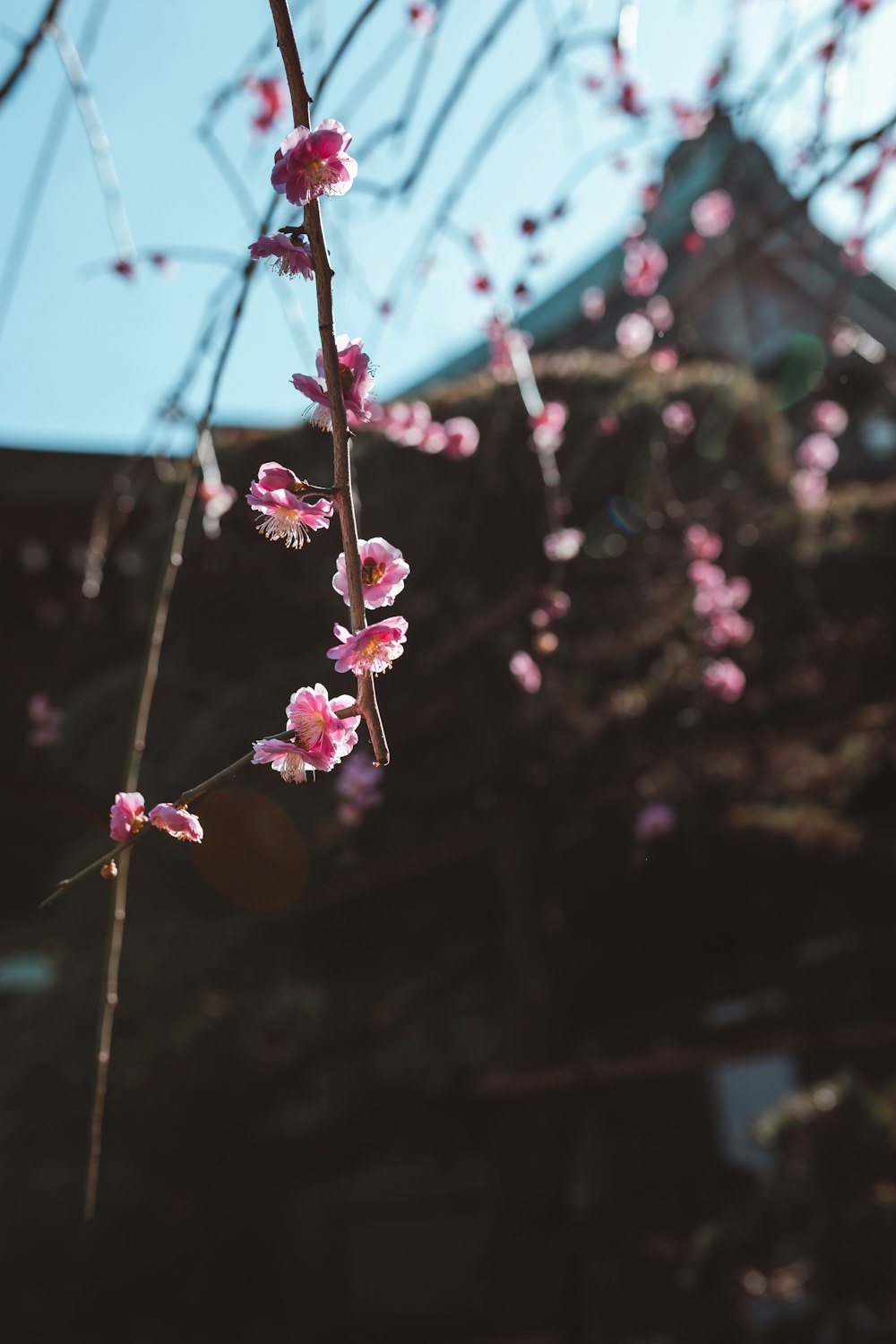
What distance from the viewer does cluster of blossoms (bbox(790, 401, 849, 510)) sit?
3.69 metres

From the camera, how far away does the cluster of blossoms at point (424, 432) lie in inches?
114

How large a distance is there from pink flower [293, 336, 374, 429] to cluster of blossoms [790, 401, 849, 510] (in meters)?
2.85

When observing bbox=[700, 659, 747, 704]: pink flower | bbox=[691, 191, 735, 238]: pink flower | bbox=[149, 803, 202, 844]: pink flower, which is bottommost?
bbox=[149, 803, 202, 844]: pink flower

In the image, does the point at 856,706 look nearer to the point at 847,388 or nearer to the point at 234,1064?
the point at 234,1064

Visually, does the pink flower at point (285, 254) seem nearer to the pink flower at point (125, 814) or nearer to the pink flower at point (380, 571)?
the pink flower at point (380, 571)

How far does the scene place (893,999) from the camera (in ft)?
11.8

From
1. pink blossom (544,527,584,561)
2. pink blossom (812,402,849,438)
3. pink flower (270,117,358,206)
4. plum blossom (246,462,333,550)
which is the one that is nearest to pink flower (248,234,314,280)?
pink flower (270,117,358,206)

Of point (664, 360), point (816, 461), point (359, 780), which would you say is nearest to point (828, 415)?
point (816, 461)

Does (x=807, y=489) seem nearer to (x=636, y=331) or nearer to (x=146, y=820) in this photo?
(x=636, y=331)

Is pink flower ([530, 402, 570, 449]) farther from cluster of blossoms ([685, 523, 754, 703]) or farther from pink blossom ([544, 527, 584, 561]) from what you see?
pink blossom ([544, 527, 584, 561])

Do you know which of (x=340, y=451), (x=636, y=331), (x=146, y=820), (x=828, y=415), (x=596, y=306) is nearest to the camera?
(x=340, y=451)

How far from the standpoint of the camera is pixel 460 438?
294 cm

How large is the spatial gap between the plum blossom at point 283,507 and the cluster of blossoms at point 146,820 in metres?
0.24

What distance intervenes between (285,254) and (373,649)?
11.9 inches
